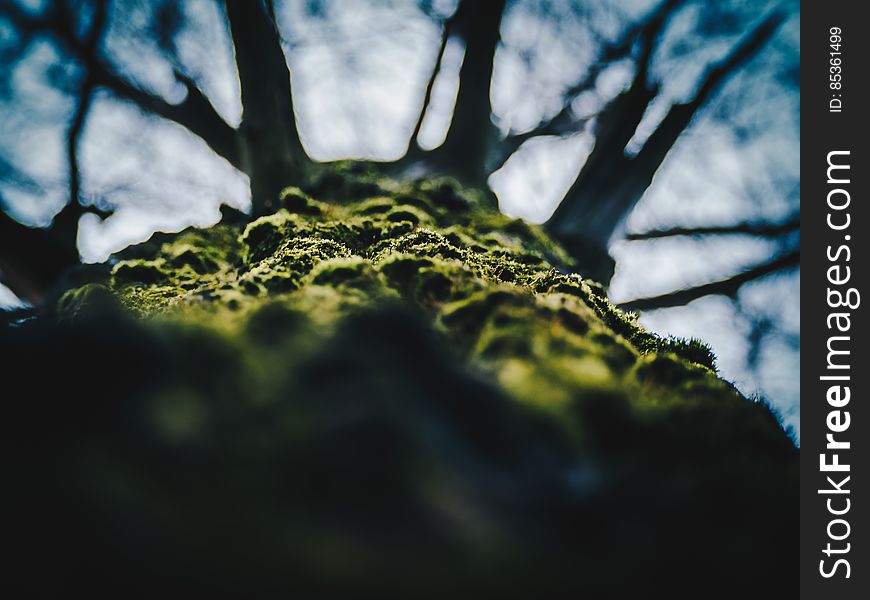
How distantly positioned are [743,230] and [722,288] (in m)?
0.64

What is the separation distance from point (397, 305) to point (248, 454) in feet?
1.53

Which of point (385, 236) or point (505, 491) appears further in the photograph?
point (385, 236)

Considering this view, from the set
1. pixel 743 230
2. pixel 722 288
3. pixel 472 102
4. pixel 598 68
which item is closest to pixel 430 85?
pixel 472 102

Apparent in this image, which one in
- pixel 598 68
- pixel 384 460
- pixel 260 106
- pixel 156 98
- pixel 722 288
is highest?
pixel 598 68

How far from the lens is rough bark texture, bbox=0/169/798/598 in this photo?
20.4 inches

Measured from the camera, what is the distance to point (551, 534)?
564 millimetres

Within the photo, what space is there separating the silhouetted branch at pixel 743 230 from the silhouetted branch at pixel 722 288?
Answer: 27 centimetres

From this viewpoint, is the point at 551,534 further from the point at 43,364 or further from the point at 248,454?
the point at 43,364

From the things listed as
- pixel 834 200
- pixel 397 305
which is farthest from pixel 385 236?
pixel 834 200

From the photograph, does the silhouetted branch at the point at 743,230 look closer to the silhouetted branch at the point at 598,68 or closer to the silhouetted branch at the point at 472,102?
the silhouetted branch at the point at 598,68

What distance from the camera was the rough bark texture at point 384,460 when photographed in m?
0.52

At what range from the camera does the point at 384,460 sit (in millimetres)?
596

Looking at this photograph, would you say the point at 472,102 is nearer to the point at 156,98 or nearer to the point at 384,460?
the point at 156,98

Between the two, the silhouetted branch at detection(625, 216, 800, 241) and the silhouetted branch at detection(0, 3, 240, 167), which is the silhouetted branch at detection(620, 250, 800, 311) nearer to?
the silhouetted branch at detection(625, 216, 800, 241)
